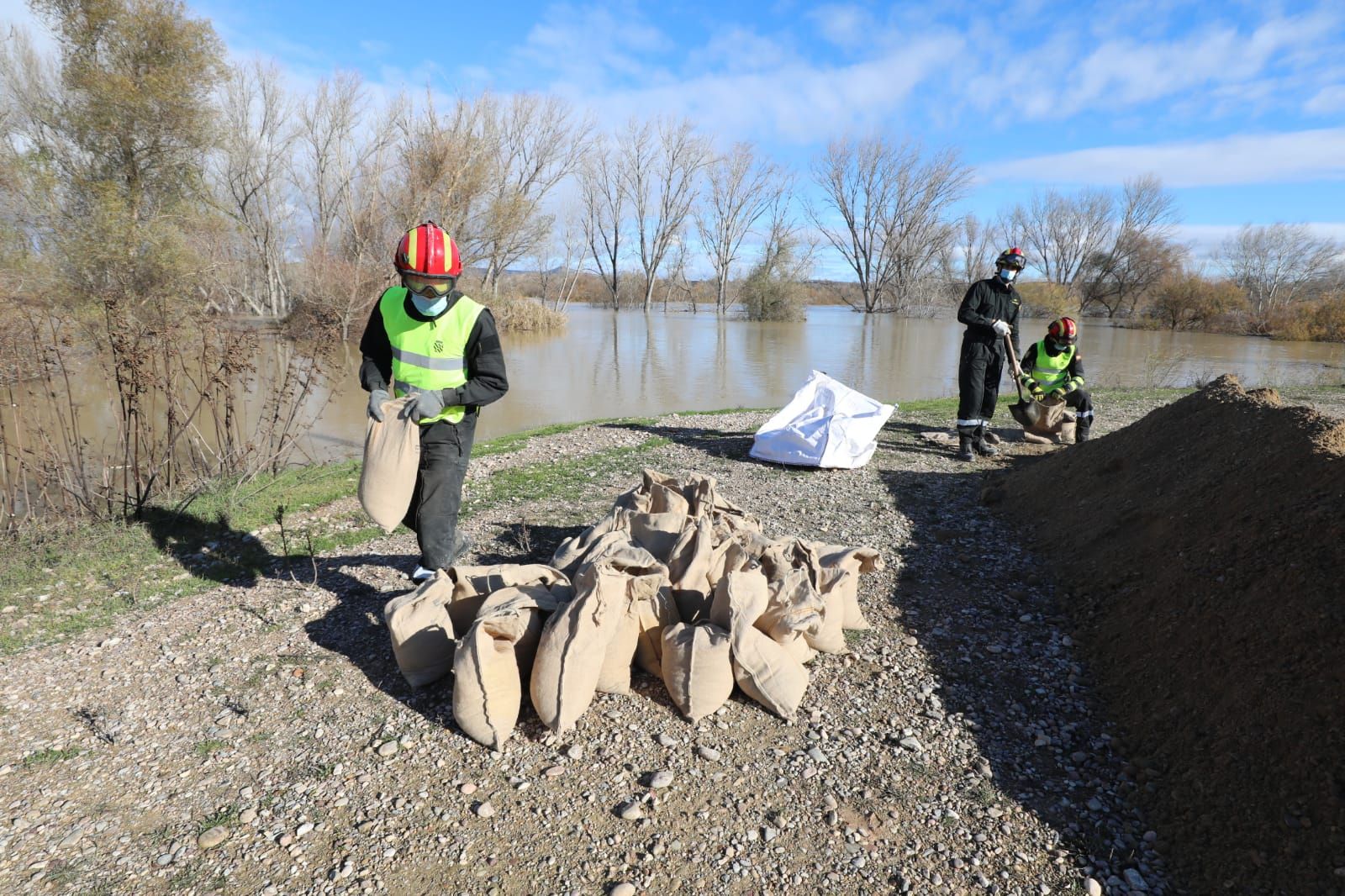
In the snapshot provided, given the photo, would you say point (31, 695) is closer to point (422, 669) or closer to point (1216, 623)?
point (422, 669)

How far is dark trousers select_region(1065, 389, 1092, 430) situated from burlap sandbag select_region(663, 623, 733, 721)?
656 cm

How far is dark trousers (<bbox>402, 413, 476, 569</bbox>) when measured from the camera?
3580 mm

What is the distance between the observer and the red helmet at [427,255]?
3207 mm

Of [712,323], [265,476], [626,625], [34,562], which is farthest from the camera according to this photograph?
[712,323]

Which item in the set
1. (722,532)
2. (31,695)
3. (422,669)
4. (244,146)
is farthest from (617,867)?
(244,146)

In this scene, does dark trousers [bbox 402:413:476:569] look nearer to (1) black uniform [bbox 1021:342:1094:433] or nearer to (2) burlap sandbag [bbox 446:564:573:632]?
(2) burlap sandbag [bbox 446:564:573:632]

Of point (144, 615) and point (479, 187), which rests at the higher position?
point (479, 187)

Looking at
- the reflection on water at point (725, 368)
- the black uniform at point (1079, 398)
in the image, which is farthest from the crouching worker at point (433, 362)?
the black uniform at point (1079, 398)

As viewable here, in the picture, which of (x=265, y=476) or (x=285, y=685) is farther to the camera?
(x=265, y=476)

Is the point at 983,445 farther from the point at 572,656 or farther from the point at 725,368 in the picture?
the point at 725,368

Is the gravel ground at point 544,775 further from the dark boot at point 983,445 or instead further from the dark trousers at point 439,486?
the dark boot at point 983,445

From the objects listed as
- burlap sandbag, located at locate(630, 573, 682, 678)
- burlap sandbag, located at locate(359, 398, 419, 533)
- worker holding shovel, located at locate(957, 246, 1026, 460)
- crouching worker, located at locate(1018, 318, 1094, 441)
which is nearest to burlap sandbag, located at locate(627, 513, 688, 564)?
burlap sandbag, located at locate(630, 573, 682, 678)

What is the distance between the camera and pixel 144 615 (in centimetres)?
A: 397

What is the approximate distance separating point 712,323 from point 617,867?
3857cm
